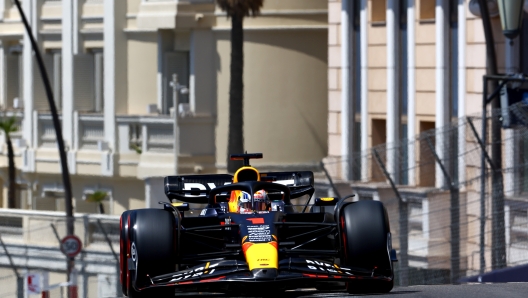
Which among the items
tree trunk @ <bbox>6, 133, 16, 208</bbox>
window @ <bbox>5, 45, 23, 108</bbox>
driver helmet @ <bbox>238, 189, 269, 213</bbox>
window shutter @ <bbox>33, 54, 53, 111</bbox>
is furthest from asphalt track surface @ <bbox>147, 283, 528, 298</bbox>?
window @ <bbox>5, 45, 23, 108</bbox>

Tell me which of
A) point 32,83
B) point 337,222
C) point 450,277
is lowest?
point 450,277

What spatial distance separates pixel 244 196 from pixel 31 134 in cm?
2934

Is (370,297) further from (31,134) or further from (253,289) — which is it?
(31,134)

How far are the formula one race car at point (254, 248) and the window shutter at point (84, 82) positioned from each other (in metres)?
27.7

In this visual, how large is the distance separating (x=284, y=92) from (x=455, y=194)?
713 inches

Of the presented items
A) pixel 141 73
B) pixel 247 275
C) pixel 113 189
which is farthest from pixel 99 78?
pixel 247 275

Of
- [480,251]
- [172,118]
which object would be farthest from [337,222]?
[172,118]

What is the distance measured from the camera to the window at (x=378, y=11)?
2888 centimetres

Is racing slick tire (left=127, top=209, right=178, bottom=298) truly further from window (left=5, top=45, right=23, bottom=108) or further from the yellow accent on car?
window (left=5, top=45, right=23, bottom=108)

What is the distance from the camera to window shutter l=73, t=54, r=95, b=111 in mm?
39625

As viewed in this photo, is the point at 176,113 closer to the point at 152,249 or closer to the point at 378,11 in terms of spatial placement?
the point at 378,11

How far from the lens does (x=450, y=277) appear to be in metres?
19.1

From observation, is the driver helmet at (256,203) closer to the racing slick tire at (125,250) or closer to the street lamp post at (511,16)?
the racing slick tire at (125,250)

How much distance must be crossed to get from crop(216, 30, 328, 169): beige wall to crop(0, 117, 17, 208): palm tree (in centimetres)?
770
